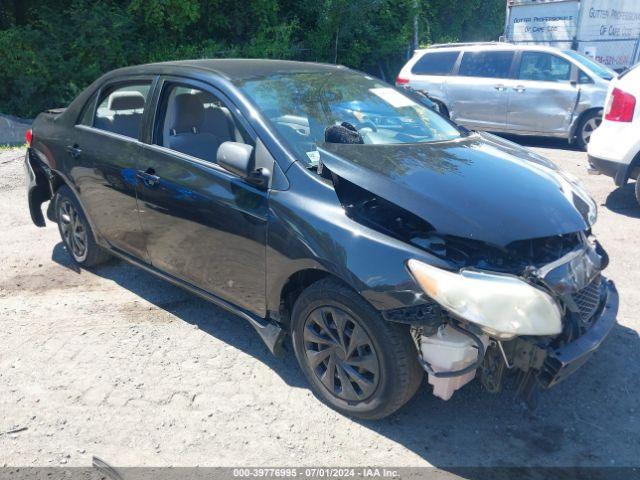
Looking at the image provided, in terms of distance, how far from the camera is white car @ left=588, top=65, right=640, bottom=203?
5.88 meters

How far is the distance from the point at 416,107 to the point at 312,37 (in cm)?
1317

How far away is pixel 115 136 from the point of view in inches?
166

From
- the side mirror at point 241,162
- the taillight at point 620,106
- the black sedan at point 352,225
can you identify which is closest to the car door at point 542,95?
the taillight at point 620,106

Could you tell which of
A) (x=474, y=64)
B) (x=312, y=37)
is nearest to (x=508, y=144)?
(x=474, y=64)

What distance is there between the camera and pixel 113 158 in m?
4.12

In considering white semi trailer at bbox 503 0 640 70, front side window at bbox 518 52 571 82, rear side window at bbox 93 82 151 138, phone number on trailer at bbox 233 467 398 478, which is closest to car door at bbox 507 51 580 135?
front side window at bbox 518 52 571 82

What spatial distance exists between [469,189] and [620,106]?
409 centimetres

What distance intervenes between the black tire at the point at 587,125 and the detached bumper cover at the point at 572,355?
721 centimetres

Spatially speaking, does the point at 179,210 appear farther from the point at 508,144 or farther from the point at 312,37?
the point at 312,37

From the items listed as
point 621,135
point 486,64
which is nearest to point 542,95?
point 486,64

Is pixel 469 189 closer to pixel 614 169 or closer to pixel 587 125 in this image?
pixel 614 169

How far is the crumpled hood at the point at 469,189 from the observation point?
8.82ft

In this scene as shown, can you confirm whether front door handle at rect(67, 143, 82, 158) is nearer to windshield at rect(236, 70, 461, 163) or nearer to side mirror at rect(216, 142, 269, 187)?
windshield at rect(236, 70, 461, 163)

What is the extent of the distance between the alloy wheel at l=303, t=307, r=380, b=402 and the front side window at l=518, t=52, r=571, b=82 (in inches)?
318
